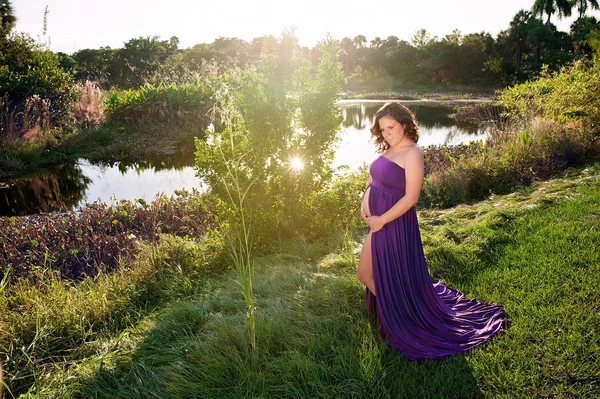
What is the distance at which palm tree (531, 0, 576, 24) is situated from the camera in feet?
142

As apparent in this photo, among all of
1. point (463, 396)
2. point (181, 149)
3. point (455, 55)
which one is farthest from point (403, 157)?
point (455, 55)

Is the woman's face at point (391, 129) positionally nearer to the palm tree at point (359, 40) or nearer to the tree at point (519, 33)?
the tree at point (519, 33)

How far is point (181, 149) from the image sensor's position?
13.3 m

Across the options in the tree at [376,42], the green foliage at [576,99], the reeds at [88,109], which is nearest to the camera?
the green foliage at [576,99]

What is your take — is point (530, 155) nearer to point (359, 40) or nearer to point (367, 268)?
point (367, 268)

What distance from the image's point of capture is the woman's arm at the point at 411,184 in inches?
107

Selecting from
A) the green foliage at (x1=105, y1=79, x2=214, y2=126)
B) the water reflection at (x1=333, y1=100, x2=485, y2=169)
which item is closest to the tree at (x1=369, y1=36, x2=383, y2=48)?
the water reflection at (x1=333, y1=100, x2=485, y2=169)

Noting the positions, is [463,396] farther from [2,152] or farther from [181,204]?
[2,152]

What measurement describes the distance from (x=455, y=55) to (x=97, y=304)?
48645mm

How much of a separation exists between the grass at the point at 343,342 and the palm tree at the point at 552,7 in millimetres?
50636

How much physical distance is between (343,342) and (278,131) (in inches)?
110

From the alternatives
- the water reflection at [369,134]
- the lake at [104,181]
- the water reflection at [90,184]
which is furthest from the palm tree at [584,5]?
the water reflection at [90,184]

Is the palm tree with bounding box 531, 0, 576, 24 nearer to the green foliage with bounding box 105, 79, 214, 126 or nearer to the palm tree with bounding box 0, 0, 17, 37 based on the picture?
the green foliage with bounding box 105, 79, 214, 126

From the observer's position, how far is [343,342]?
2645 mm
